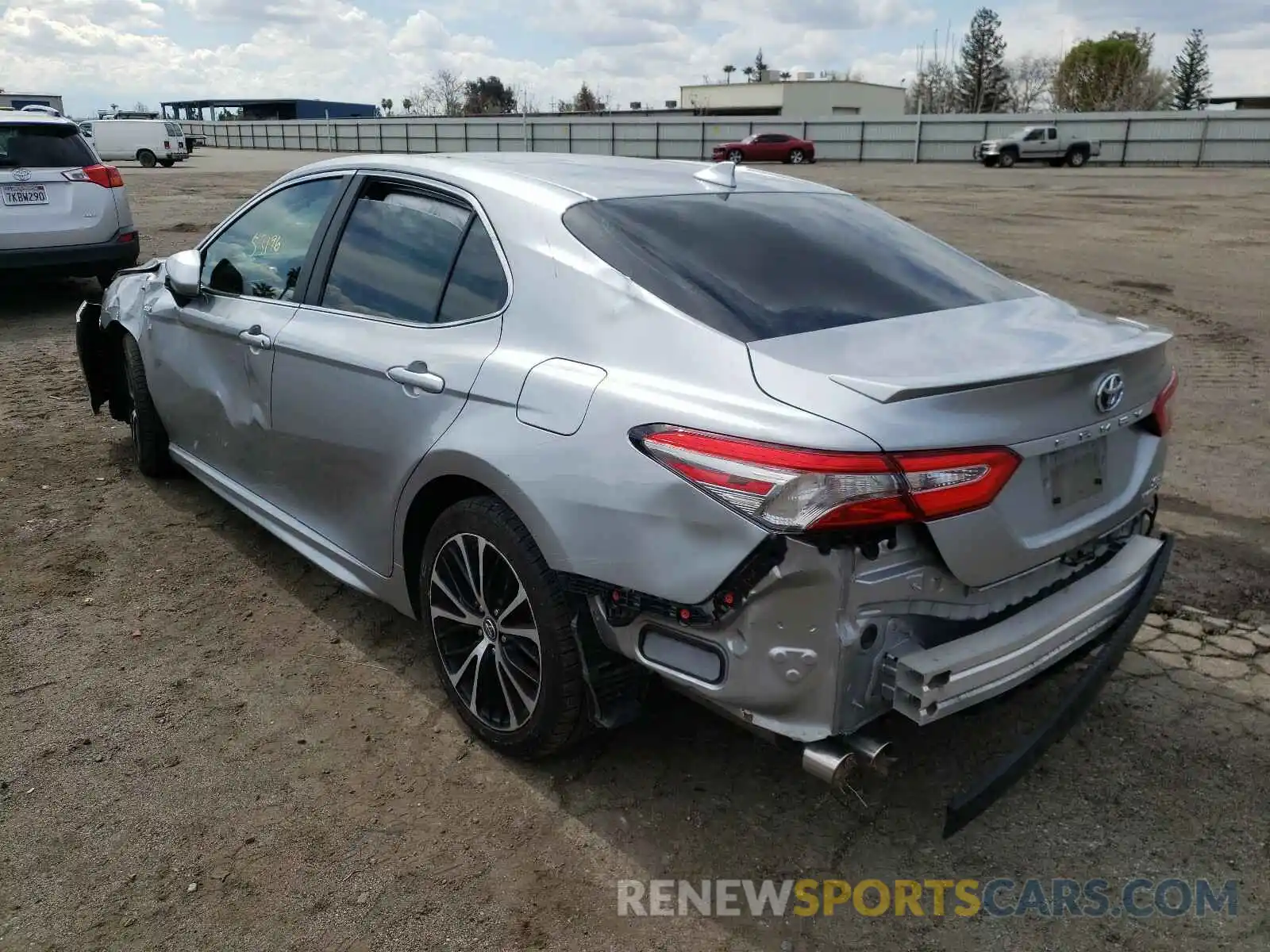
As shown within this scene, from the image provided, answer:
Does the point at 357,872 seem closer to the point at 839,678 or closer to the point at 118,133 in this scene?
the point at 839,678

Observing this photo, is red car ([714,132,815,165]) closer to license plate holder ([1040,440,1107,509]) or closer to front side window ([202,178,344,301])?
front side window ([202,178,344,301])

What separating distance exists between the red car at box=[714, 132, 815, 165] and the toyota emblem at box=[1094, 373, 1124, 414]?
39.2 m

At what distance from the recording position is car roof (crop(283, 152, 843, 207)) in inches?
119

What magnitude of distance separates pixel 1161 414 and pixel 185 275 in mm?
3628

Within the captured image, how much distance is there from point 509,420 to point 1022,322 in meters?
1.44

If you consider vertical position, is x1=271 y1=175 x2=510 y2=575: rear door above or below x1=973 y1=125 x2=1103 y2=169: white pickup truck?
below

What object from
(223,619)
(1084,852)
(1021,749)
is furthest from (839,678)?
(223,619)

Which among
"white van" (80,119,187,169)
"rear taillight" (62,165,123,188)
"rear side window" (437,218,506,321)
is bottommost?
"rear side window" (437,218,506,321)

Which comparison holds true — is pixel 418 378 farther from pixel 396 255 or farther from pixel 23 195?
pixel 23 195

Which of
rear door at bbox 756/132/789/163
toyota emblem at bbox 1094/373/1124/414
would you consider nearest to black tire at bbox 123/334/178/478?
toyota emblem at bbox 1094/373/1124/414

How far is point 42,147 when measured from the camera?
357 inches

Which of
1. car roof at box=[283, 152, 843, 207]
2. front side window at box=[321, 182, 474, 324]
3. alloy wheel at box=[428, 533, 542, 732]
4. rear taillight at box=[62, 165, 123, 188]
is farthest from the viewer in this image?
rear taillight at box=[62, 165, 123, 188]

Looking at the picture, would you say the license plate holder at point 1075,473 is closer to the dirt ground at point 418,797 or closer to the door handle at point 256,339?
the dirt ground at point 418,797

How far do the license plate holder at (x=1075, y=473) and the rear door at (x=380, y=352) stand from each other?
1.49m
